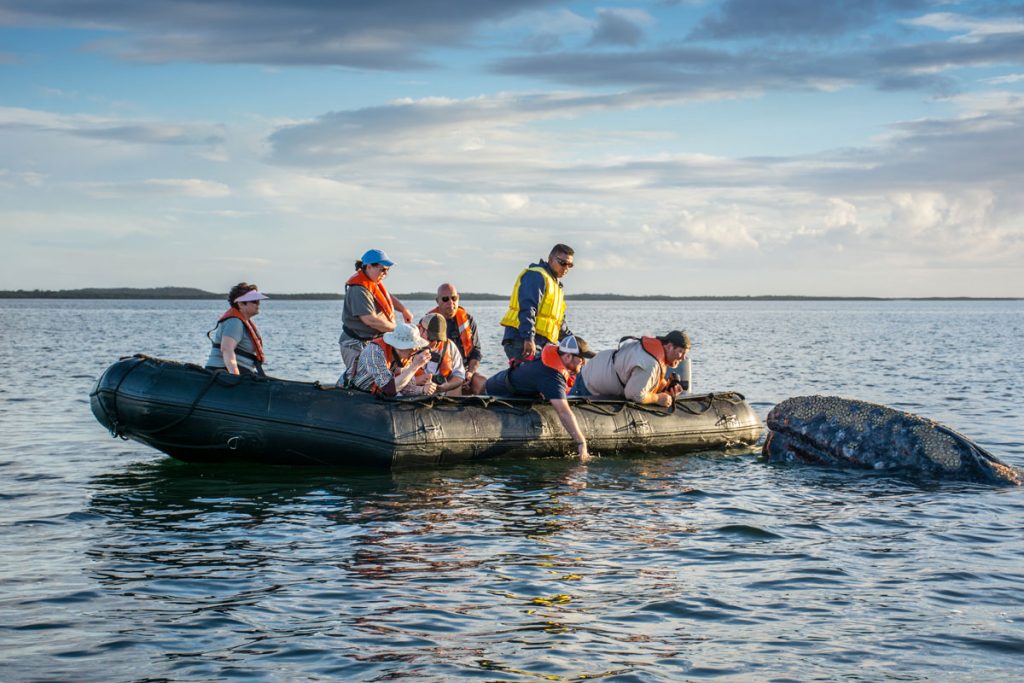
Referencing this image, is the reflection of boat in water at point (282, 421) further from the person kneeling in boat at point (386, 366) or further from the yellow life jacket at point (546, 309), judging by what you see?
the yellow life jacket at point (546, 309)

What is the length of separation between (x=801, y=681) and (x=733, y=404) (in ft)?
28.7

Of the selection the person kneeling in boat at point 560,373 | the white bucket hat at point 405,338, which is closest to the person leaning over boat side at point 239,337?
the white bucket hat at point 405,338

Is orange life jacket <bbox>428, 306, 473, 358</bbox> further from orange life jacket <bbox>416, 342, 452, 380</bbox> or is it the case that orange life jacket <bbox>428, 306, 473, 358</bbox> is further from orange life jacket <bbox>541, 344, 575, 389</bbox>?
orange life jacket <bbox>541, 344, 575, 389</bbox>

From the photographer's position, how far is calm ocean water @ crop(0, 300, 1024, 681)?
238 inches

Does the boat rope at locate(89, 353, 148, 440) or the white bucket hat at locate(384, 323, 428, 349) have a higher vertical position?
the white bucket hat at locate(384, 323, 428, 349)

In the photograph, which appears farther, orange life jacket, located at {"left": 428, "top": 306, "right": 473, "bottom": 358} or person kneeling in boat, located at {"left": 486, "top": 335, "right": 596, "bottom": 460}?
orange life jacket, located at {"left": 428, "top": 306, "right": 473, "bottom": 358}

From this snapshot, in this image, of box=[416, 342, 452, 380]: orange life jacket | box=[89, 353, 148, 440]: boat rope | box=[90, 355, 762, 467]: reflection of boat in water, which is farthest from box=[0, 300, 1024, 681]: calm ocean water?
box=[416, 342, 452, 380]: orange life jacket

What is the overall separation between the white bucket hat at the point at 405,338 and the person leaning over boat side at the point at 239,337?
4.46ft

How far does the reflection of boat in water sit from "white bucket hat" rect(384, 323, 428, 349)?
2.30ft

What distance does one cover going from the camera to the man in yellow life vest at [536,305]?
12.4 m

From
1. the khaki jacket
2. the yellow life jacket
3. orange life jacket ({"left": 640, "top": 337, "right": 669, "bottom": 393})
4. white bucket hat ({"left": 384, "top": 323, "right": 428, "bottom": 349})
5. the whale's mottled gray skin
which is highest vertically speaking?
the yellow life jacket

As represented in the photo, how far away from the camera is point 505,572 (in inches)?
307

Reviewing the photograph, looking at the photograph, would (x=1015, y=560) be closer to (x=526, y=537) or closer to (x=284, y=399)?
(x=526, y=537)

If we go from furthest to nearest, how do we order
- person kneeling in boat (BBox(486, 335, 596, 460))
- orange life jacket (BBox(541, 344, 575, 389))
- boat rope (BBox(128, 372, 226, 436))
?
orange life jacket (BBox(541, 344, 575, 389))
person kneeling in boat (BBox(486, 335, 596, 460))
boat rope (BBox(128, 372, 226, 436))
